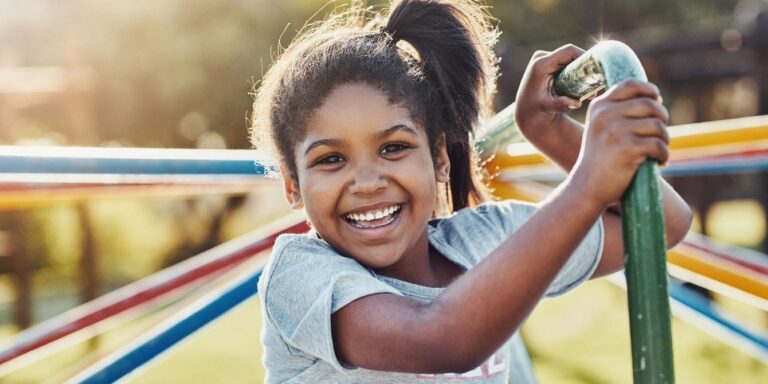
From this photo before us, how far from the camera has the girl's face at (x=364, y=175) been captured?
1.08 meters

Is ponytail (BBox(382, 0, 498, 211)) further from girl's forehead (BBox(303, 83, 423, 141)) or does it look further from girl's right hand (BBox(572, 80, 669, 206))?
girl's right hand (BBox(572, 80, 669, 206))

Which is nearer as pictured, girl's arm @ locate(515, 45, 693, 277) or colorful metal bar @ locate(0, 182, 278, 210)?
girl's arm @ locate(515, 45, 693, 277)

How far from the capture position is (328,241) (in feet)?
3.68

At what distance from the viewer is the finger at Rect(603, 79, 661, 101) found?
70 centimetres

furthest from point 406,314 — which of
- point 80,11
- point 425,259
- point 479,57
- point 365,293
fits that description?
point 80,11

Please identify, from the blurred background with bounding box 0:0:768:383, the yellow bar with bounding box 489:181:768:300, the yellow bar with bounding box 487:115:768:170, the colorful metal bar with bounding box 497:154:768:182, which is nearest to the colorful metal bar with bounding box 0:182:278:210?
the yellow bar with bounding box 487:115:768:170

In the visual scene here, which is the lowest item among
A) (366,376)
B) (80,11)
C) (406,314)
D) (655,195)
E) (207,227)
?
(207,227)

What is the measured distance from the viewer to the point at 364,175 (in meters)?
1.07

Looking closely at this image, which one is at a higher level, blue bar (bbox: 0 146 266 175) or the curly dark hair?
the curly dark hair

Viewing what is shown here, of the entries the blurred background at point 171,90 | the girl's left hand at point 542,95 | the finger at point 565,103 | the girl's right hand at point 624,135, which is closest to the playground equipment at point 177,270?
the girl's left hand at point 542,95

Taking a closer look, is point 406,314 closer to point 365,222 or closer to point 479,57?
point 365,222

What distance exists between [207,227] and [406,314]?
5.11 m

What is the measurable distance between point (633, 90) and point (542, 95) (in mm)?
438

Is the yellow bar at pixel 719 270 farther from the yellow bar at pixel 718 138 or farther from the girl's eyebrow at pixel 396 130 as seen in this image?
the girl's eyebrow at pixel 396 130
